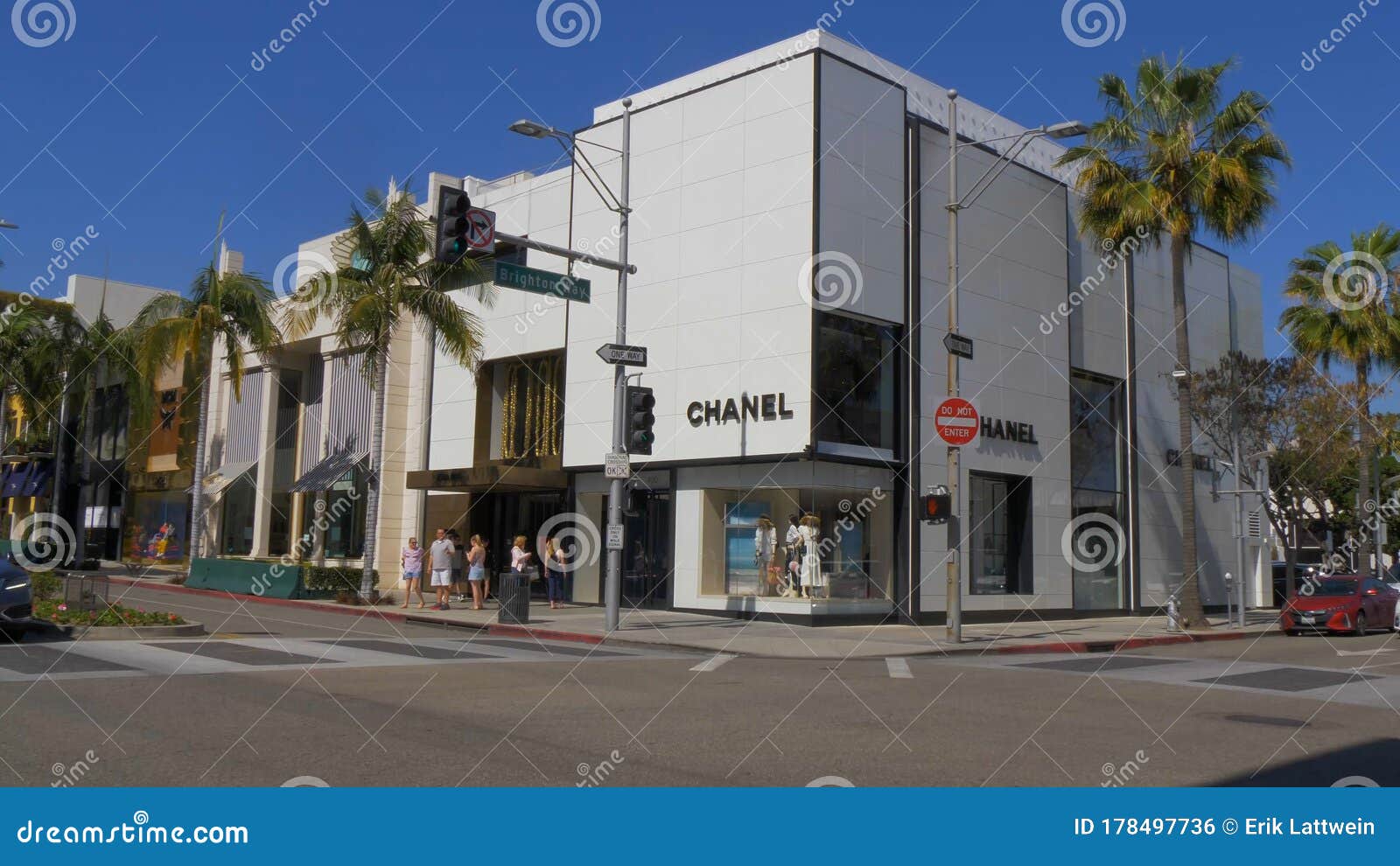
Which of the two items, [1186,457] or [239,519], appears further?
[239,519]

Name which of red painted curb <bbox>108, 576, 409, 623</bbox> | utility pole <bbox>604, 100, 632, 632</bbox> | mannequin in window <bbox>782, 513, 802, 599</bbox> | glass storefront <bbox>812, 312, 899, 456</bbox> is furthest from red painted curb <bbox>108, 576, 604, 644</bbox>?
glass storefront <bbox>812, 312, 899, 456</bbox>

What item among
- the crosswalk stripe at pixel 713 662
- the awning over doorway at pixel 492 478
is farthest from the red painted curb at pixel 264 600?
the crosswalk stripe at pixel 713 662

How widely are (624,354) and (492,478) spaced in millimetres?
9881

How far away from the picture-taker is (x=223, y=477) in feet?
137

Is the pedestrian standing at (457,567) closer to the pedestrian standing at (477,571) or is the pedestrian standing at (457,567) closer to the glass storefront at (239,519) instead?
the pedestrian standing at (477,571)

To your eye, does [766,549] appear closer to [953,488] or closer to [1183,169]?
[953,488]

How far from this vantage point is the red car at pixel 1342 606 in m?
26.6

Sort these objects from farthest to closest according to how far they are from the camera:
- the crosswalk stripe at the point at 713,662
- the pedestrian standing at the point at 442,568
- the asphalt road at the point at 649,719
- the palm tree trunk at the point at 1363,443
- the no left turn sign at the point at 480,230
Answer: the palm tree trunk at the point at 1363,443
the pedestrian standing at the point at 442,568
the no left turn sign at the point at 480,230
the crosswalk stripe at the point at 713,662
the asphalt road at the point at 649,719

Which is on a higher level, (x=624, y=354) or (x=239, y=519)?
(x=624, y=354)

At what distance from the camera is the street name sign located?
1889 centimetres

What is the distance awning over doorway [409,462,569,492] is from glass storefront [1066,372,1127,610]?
1372 cm

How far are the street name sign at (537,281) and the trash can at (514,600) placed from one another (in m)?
6.05

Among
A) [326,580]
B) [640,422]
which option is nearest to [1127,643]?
[640,422]

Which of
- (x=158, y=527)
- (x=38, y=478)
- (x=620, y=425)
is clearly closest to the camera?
(x=620, y=425)
